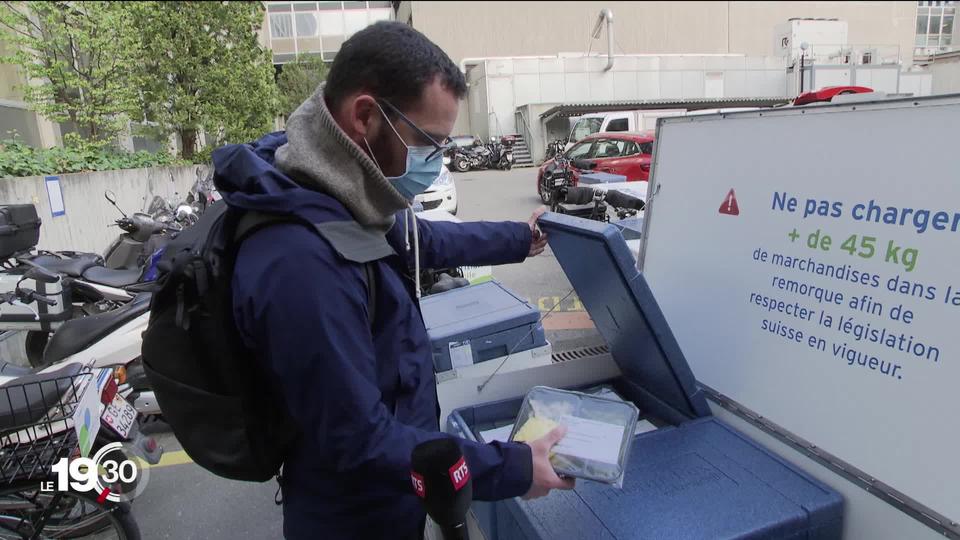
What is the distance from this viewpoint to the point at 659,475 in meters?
1.67

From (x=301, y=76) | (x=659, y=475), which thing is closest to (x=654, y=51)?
(x=301, y=76)

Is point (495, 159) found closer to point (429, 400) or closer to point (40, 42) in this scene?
point (40, 42)

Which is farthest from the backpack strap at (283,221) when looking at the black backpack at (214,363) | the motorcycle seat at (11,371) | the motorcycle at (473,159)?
the motorcycle at (473,159)

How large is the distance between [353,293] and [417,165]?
382mm

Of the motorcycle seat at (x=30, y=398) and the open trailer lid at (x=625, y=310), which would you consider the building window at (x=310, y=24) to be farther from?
the open trailer lid at (x=625, y=310)

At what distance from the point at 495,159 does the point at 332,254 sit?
24.1m

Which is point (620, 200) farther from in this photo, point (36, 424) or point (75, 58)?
point (75, 58)

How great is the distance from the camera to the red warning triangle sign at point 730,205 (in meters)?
1.86

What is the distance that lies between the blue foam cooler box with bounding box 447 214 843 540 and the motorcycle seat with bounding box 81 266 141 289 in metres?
3.46

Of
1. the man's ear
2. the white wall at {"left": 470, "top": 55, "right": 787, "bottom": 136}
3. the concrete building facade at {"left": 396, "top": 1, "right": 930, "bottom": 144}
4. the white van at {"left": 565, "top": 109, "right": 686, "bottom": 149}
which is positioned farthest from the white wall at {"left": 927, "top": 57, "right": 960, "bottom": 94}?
the man's ear

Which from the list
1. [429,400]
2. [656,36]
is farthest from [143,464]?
[656,36]

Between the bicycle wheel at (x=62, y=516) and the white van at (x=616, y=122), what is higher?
the white van at (x=616, y=122)

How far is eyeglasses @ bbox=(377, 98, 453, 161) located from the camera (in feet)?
3.76

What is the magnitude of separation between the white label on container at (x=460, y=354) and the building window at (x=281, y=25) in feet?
134
